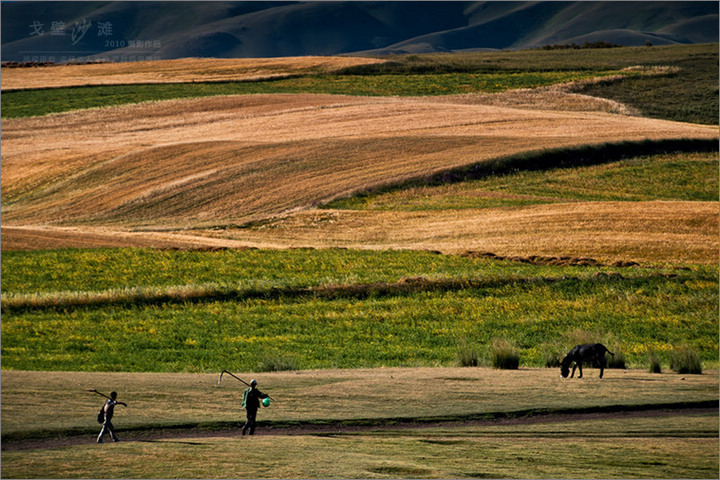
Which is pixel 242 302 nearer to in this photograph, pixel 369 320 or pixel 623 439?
pixel 369 320

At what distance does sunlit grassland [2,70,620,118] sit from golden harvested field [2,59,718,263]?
5067 millimetres

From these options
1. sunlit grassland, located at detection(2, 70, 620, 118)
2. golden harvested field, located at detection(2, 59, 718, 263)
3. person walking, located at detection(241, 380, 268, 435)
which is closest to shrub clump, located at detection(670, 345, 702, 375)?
person walking, located at detection(241, 380, 268, 435)

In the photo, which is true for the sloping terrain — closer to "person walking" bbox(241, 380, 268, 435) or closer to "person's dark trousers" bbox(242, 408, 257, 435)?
"person's dark trousers" bbox(242, 408, 257, 435)

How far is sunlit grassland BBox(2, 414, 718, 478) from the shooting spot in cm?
945

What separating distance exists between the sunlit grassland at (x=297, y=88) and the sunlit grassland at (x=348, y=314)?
6088 centimetres

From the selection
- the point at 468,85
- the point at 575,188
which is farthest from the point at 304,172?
the point at 468,85

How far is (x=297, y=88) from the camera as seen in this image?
105 m

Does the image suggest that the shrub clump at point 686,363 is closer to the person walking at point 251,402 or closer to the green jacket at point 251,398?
the person walking at point 251,402

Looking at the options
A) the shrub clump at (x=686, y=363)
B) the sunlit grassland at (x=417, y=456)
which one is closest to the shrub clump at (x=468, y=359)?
the shrub clump at (x=686, y=363)

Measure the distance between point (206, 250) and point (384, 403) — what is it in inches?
1305

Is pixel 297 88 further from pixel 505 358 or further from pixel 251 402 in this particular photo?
pixel 251 402

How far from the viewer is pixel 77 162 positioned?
73.2 meters

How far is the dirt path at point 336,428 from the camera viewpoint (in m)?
10.8

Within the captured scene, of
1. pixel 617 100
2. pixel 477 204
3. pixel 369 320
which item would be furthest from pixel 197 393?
pixel 617 100
